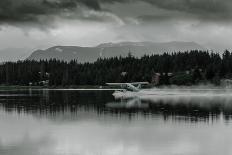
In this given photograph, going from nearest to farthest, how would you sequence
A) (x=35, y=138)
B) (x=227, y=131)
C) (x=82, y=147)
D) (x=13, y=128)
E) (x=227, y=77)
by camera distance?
1. (x=82, y=147)
2. (x=35, y=138)
3. (x=227, y=131)
4. (x=13, y=128)
5. (x=227, y=77)

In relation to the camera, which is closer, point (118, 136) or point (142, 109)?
point (118, 136)

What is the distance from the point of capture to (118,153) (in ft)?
87.0

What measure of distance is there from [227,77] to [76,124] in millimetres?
127483

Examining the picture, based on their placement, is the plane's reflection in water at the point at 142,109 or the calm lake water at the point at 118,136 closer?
the calm lake water at the point at 118,136

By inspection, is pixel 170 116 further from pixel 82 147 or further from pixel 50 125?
pixel 82 147

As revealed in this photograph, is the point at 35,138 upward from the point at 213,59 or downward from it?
downward

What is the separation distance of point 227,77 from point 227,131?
5110 inches

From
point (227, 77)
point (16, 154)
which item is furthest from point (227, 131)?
point (227, 77)

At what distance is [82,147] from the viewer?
2845 centimetres

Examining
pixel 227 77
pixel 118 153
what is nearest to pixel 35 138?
pixel 118 153

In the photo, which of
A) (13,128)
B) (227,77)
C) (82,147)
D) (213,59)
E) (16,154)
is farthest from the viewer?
(213,59)

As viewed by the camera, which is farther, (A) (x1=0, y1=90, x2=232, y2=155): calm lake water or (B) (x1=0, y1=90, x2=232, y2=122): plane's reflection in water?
(B) (x1=0, y1=90, x2=232, y2=122): plane's reflection in water

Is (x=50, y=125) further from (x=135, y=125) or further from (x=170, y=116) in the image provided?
(x=170, y=116)

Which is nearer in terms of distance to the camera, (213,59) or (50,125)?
(50,125)
